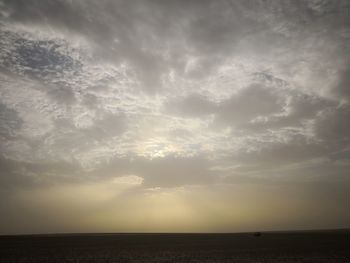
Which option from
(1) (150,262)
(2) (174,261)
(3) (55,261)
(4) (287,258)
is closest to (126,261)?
(1) (150,262)

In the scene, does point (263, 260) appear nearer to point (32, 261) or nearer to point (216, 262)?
point (216, 262)

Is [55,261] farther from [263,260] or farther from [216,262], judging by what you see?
[263,260]

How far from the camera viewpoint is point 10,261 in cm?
2905

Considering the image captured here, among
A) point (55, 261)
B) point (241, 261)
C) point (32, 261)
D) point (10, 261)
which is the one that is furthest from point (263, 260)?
point (10, 261)

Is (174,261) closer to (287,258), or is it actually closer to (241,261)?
(241,261)

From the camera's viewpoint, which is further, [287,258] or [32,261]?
[287,258]

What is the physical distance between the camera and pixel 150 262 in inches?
1150

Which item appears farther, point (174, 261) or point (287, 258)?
point (287, 258)

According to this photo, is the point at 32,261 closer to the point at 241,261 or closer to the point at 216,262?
the point at 216,262

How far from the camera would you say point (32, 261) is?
2944 cm

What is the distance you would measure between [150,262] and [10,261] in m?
13.5

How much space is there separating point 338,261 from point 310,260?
2.50 metres

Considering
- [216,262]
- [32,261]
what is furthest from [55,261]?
[216,262]

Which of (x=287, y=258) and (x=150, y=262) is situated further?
(x=287, y=258)
